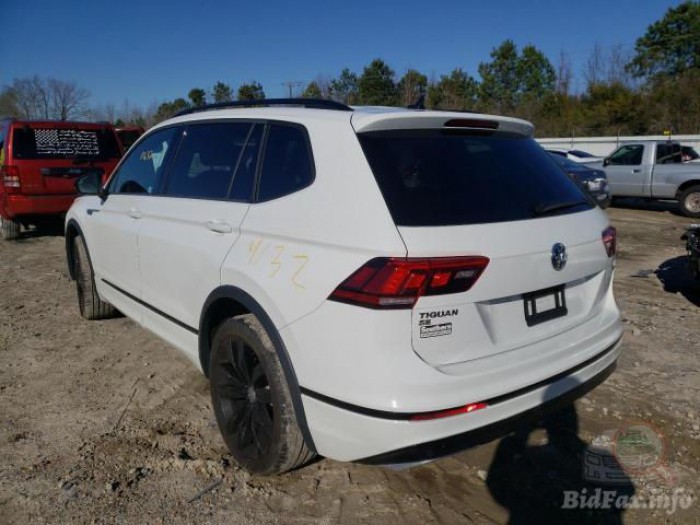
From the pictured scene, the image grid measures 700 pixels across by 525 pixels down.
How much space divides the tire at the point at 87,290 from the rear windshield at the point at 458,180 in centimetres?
361

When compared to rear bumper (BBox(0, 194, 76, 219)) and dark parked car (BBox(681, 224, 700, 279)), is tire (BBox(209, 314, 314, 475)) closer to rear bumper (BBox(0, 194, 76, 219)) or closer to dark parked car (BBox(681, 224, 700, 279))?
dark parked car (BBox(681, 224, 700, 279))

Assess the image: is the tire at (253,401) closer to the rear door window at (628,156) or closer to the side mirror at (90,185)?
the side mirror at (90,185)

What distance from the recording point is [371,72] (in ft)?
161

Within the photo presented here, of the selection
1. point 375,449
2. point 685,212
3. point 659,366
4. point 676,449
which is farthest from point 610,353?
point 685,212

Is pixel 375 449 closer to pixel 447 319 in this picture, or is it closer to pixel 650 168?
pixel 447 319

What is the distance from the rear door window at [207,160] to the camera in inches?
121

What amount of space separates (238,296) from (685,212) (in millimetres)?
13615

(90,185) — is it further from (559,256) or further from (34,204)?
(34,204)

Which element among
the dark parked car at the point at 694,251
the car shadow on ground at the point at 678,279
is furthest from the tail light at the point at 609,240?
the car shadow on ground at the point at 678,279

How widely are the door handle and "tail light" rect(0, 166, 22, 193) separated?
7.54 meters

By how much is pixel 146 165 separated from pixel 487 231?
2.80 meters


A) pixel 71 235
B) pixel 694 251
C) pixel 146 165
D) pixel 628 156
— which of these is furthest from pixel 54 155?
pixel 628 156

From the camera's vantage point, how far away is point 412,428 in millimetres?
2061

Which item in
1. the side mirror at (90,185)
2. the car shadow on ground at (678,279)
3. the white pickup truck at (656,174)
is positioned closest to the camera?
the side mirror at (90,185)
